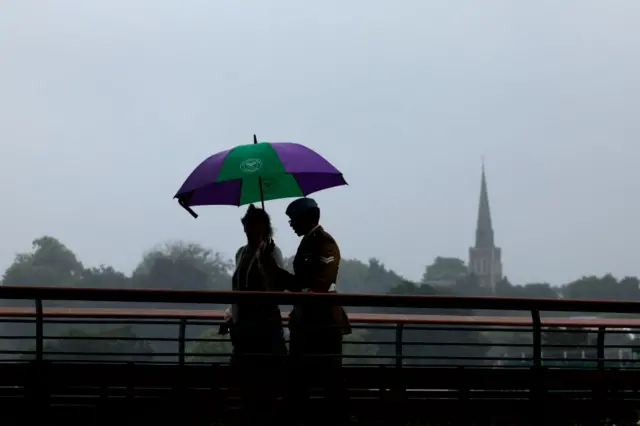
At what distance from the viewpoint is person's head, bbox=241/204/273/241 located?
8.12 meters

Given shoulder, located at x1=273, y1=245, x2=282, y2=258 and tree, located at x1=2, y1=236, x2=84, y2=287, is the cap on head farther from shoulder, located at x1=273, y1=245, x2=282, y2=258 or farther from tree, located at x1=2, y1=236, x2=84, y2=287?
tree, located at x1=2, y1=236, x2=84, y2=287

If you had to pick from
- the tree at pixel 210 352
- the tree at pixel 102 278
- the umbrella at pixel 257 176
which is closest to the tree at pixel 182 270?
the tree at pixel 102 278

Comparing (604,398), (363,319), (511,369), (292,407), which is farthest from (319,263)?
(363,319)

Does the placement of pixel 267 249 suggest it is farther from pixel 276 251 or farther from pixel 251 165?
pixel 251 165

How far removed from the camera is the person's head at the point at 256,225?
8.12 metres

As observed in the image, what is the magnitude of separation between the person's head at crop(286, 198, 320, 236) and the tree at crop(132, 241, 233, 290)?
116964 mm

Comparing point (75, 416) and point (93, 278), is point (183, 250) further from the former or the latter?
point (75, 416)

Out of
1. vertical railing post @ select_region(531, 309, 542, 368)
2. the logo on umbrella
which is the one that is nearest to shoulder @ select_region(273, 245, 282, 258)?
the logo on umbrella

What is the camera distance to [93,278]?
156m

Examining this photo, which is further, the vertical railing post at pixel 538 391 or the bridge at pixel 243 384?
the vertical railing post at pixel 538 391

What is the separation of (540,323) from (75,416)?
123 inches

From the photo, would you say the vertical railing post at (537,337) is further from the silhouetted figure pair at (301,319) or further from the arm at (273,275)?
the arm at (273,275)

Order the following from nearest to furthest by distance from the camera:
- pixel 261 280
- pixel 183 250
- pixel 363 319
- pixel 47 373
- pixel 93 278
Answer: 1. pixel 47 373
2. pixel 261 280
3. pixel 363 319
4. pixel 183 250
5. pixel 93 278

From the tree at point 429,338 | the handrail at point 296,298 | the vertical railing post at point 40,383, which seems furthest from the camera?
the tree at point 429,338
